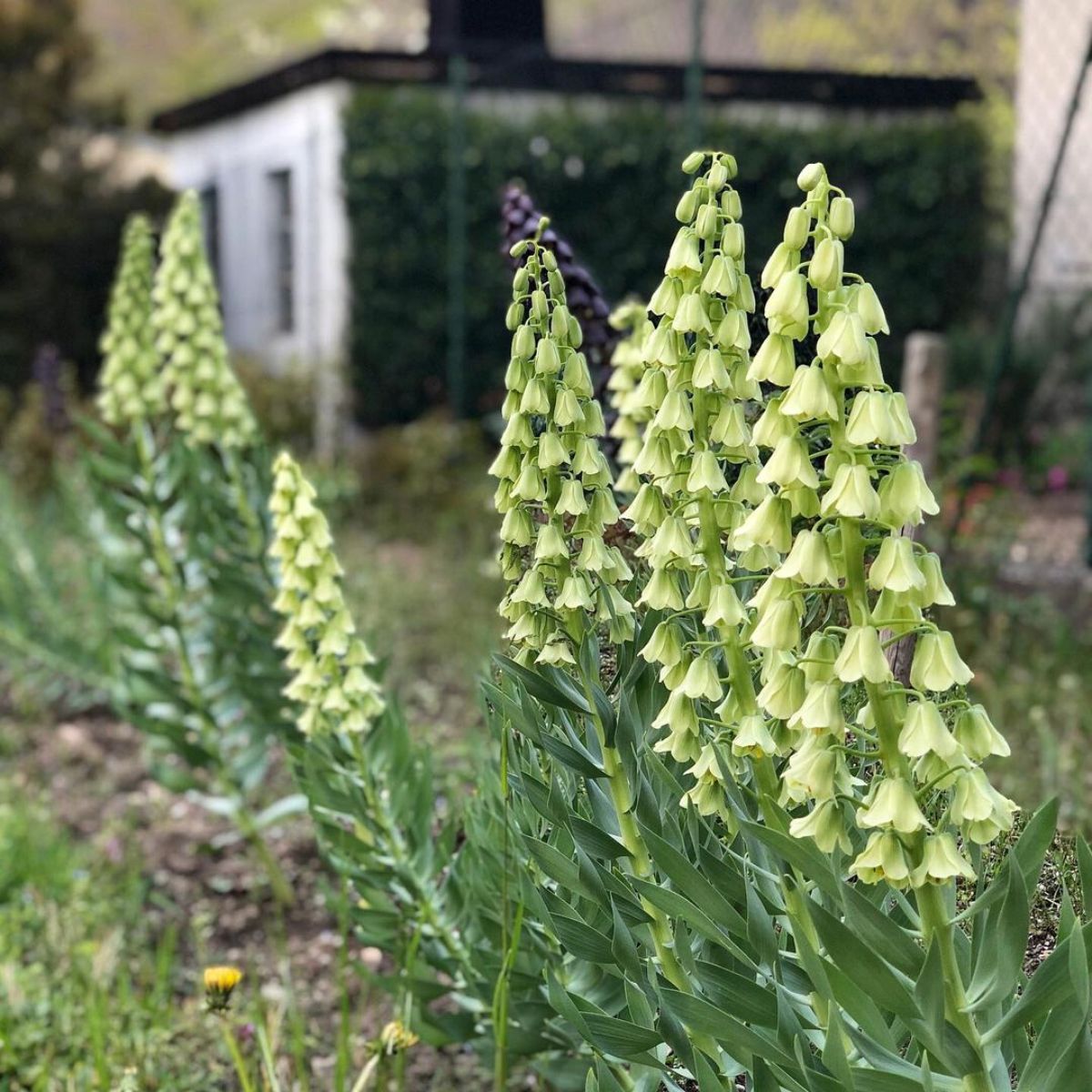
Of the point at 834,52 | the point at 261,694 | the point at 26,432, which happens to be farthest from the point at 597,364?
the point at 834,52

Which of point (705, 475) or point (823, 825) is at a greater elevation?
point (705, 475)

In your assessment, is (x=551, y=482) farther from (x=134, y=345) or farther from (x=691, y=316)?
(x=134, y=345)

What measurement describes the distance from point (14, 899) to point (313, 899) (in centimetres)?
71

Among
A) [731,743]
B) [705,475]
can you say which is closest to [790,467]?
[705,475]

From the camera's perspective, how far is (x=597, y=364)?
2812 mm

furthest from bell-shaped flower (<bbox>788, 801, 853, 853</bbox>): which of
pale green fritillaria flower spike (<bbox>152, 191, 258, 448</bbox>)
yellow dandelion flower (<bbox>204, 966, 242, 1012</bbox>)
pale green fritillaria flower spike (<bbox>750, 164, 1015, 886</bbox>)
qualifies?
pale green fritillaria flower spike (<bbox>152, 191, 258, 448</bbox>)

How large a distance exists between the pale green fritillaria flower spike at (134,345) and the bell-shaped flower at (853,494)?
8.04 feet

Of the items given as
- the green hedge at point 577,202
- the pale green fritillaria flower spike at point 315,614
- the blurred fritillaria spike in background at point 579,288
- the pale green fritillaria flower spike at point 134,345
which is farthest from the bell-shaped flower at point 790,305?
the green hedge at point 577,202

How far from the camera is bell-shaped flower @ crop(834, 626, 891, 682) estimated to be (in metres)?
1.05

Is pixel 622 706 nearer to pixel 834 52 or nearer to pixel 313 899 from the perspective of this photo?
pixel 313 899

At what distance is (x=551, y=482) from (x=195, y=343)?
1887 mm

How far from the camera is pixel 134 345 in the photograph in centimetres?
326

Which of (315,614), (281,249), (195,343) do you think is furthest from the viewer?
(281,249)

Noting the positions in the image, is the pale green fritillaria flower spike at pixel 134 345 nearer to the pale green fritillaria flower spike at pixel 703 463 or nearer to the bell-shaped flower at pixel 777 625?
the pale green fritillaria flower spike at pixel 703 463
